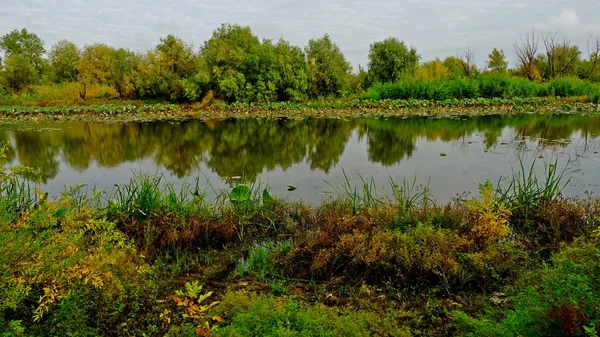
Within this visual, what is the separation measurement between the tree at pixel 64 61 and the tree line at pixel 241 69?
3.6 inches

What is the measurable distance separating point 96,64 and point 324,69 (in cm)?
1917

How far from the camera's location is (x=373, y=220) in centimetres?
453

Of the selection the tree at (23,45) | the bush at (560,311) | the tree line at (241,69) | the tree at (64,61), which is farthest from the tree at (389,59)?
the tree at (23,45)

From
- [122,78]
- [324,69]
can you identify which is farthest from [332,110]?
[122,78]

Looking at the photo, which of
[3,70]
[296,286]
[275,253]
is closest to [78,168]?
[275,253]

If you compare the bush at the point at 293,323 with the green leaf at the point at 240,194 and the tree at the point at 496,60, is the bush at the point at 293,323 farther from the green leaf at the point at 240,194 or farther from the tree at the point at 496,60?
the tree at the point at 496,60

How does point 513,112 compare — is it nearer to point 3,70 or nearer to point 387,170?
point 387,170

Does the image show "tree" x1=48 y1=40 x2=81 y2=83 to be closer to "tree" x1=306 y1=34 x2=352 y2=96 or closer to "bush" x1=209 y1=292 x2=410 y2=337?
"tree" x1=306 y1=34 x2=352 y2=96

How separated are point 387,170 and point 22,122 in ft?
63.8

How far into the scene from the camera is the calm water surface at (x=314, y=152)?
7.58 meters

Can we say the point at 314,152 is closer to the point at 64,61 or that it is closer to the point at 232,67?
the point at 232,67

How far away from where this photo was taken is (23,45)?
166ft

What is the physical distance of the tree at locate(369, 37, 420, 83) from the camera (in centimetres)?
3559

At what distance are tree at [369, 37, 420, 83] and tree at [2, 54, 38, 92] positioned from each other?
30626mm
